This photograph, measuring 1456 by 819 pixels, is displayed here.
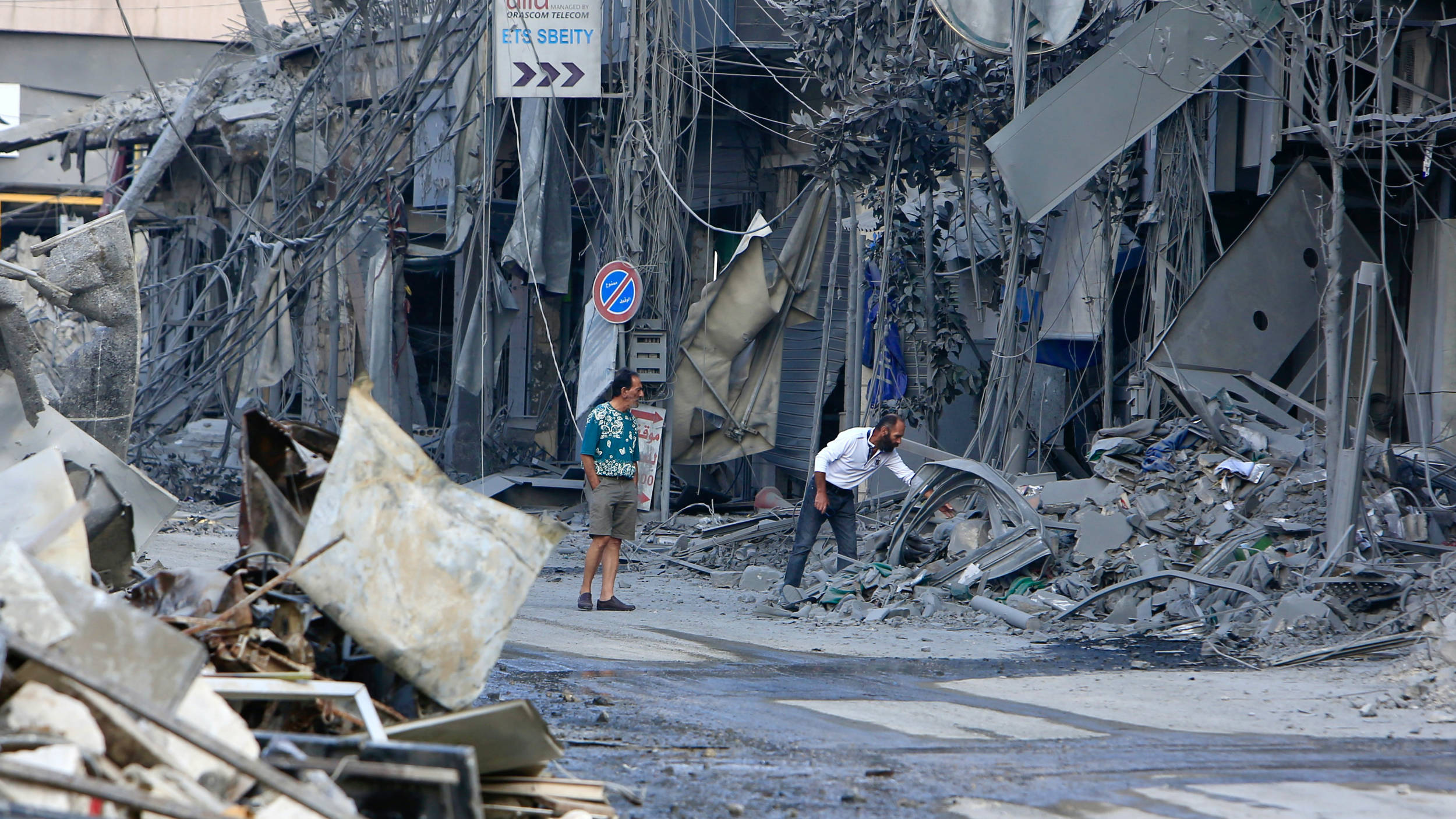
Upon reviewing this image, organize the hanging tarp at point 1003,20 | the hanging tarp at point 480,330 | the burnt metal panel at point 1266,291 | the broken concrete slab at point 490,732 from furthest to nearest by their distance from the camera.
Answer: the hanging tarp at point 480,330, the burnt metal panel at point 1266,291, the hanging tarp at point 1003,20, the broken concrete slab at point 490,732

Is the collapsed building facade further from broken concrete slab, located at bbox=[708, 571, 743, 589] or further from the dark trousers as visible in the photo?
broken concrete slab, located at bbox=[708, 571, 743, 589]

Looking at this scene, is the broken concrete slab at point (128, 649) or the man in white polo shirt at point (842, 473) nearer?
the broken concrete slab at point (128, 649)

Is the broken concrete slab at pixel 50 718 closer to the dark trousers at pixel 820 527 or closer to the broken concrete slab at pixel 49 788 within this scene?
the broken concrete slab at pixel 49 788

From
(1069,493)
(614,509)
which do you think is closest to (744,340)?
(1069,493)

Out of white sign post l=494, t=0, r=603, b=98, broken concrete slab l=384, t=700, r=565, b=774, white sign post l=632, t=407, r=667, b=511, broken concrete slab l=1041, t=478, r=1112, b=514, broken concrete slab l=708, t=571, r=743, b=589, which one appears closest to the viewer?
broken concrete slab l=384, t=700, r=565, b=774

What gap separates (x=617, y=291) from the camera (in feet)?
42.5

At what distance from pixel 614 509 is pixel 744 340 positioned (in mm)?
4704

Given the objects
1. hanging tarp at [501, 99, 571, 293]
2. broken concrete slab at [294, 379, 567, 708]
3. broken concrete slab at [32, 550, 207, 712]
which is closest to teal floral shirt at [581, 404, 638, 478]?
hanging tarp at [501, 99, 571, 293]

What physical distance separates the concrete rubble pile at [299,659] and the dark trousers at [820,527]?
509cm

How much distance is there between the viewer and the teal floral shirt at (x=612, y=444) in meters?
9.93

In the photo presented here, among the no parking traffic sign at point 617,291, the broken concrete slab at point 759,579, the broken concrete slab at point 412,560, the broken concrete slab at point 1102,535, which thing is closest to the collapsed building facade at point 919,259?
the broken concrete slab at point 1102,535

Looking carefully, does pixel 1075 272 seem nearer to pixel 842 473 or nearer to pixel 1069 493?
pixel 1069 493

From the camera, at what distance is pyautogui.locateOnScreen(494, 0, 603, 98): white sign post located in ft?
42.8

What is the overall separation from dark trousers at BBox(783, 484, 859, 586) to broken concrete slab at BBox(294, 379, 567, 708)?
5606 millimetres
